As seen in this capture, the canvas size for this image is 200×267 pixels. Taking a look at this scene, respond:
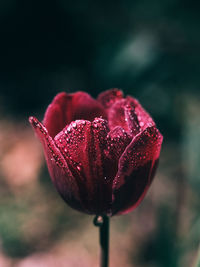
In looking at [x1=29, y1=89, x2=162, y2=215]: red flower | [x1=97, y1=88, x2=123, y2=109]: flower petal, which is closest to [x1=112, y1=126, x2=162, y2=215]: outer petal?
[x1=29, y1=89, x2=162, y2=215]: red flower

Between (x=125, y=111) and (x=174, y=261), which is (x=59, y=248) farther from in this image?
(x=125, y=111)

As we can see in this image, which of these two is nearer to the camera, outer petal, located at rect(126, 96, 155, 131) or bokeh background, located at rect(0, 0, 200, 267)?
outer petal, located at rect(126, 96, 155, 131)

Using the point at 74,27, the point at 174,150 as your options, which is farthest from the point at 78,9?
the point at 174,150

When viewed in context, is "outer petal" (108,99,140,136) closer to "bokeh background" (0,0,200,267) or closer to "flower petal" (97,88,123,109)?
"flower petal" (97,88,123,109)

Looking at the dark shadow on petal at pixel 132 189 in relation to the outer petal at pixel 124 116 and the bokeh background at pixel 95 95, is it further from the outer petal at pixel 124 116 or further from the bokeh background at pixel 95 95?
the bokeh background at pixel 95 95

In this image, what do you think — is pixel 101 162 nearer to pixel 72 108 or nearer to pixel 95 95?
pixel 72 108

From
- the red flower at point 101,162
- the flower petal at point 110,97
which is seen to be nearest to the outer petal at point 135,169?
the red flower at point 101,162
